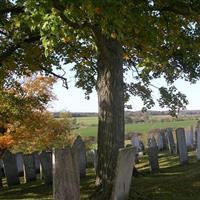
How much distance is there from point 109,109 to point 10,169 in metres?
7.85

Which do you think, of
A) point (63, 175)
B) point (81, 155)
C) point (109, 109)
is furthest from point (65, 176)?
point (81, 155)

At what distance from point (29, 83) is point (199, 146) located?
11.7 metres

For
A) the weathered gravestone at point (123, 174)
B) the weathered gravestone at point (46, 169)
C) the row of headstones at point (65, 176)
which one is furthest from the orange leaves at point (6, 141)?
the row of headstones at point (65, 176)

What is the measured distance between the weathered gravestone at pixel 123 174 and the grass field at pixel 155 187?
79 centimetres

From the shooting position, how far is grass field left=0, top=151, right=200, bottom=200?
39.4 ft

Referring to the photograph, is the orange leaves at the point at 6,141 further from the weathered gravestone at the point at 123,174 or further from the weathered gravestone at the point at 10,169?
the weathered gravestone at the point at 123,174

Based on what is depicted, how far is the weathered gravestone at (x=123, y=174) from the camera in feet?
32.3

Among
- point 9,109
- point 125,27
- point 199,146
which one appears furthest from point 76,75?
point 125,27

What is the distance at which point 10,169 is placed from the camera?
722 inches

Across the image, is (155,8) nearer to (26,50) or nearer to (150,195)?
(150,195)

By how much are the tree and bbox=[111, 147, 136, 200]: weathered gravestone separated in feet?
3.02

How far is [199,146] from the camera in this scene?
59.8 feet

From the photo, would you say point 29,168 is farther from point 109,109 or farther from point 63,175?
point 63,175

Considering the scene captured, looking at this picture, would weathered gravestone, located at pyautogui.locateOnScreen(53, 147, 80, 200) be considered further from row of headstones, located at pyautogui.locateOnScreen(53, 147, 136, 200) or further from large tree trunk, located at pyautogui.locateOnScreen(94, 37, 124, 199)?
large tree trunk, located at pyautogui.locateOnScreen(94, 37, 124, 199)
